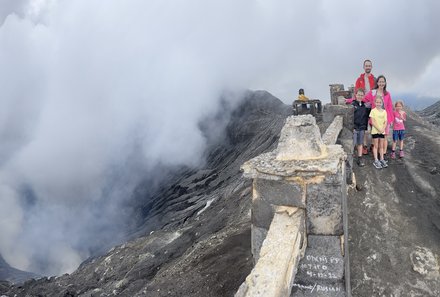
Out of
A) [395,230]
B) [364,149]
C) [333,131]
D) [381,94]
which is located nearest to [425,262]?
[395,230]

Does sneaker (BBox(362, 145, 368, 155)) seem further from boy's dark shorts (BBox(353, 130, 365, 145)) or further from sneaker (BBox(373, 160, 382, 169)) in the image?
sneaker (BBox(373, 160, 382, 169))

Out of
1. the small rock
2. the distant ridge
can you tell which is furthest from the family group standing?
the distant ridge

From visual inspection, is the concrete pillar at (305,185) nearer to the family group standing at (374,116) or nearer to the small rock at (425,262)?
the small rock at (425,262)

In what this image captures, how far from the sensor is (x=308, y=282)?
4.01 meters

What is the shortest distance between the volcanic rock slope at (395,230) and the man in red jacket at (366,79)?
5.64 ft

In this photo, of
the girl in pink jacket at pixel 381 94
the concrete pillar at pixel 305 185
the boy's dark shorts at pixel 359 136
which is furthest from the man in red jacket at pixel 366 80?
the concrete pillar at pixel 305 185

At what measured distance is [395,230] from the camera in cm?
594

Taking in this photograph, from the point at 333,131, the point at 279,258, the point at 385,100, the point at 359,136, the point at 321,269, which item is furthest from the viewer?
the point at 385,100

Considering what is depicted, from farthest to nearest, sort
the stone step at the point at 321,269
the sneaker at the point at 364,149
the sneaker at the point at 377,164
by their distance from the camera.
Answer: the sneaker at the point at 364,149
the sneaker at the point at 377,164
the stone step at the point at 321,269

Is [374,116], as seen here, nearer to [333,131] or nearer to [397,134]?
[333,131]

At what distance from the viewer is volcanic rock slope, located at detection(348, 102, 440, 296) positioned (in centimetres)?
505

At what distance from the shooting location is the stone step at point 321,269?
152 inches

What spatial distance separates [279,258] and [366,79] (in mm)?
6721

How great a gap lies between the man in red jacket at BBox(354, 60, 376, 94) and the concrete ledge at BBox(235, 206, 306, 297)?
229 inches
